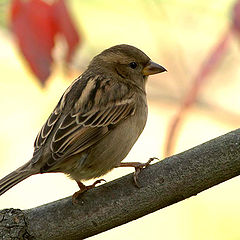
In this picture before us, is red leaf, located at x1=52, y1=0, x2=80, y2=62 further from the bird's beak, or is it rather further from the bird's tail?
the bird's tail

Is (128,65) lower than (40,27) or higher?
lower

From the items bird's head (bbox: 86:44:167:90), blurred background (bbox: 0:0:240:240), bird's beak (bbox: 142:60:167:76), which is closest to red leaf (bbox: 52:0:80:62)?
bird's head (bbox: 86:44:167:90)

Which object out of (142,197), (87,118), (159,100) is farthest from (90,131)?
(159,100)

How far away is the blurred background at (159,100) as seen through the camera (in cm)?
674

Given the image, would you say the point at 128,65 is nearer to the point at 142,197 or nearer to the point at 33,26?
the point at 33,26

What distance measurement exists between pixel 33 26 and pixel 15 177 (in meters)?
1.16

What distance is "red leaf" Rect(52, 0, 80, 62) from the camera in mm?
4641

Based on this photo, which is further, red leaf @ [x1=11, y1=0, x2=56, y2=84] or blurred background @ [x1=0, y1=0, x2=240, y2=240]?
blurred background @ [x1=0, y1=0, x2=240, y2=240]

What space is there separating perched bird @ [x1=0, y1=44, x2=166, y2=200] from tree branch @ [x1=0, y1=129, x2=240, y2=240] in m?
0.16

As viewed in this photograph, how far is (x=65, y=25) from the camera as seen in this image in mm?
4691

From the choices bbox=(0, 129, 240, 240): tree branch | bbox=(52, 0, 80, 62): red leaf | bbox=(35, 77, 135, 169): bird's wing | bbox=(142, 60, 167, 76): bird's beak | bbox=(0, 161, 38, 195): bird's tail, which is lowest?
bbox=(0, 129, 240, 240): tree branch

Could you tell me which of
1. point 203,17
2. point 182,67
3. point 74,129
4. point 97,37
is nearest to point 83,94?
point 74,129

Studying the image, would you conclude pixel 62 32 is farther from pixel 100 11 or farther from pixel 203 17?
pixel 100 11

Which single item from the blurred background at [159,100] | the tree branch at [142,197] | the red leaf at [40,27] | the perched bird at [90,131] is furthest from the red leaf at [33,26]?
the tree branch at [142,197]
